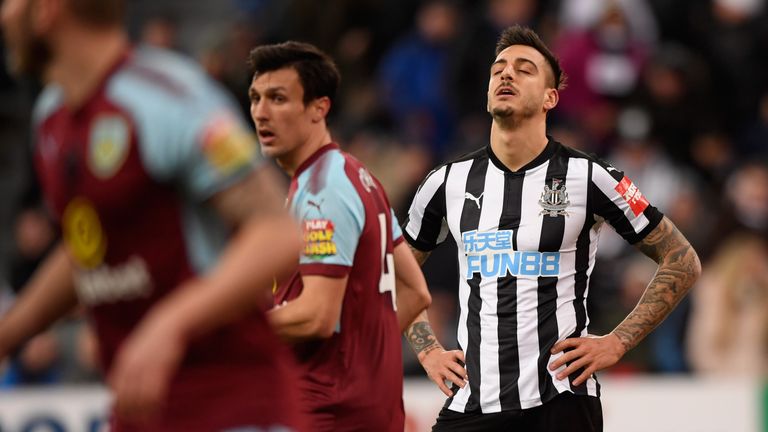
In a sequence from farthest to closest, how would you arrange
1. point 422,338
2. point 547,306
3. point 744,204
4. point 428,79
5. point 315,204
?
point 428,79, point 744,204, point 422,338, point 547,306, point 315,204

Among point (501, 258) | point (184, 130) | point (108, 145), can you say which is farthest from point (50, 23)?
point (501, 258)

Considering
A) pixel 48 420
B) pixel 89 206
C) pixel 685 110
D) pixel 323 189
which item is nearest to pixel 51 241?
pixel 48 420

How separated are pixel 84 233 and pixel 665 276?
3413 millimetres

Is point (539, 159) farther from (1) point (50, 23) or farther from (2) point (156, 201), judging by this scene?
(1) point (50, 23)

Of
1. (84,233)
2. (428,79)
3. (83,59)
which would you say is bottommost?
(84,233)

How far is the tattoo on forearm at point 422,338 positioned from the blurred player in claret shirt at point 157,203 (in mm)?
2928

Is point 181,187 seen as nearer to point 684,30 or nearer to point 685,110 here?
point 685,110

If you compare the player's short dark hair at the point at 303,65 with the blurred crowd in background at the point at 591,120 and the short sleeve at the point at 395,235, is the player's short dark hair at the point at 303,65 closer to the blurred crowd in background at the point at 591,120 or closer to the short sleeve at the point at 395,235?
the short sleeve at the point at 395,235

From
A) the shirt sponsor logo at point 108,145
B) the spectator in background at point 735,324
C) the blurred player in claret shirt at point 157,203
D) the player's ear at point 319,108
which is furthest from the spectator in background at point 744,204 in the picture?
the shirt sponsor logo at point 108,145

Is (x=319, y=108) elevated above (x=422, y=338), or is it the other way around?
(x=319, y=108)

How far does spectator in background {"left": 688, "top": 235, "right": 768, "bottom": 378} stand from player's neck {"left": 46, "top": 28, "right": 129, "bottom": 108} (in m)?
8.40

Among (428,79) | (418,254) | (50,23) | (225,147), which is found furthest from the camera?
(428,79)

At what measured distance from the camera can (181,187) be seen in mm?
3320

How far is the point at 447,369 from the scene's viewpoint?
6.30 m
